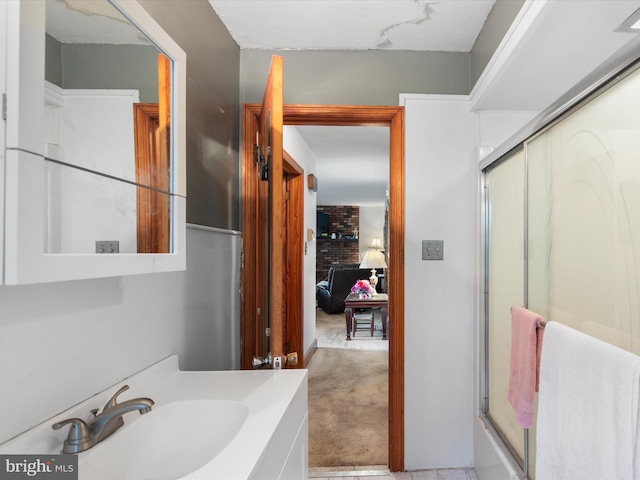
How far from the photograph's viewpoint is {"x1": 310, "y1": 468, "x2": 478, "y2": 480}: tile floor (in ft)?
5.98

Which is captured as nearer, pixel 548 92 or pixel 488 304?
pixel 548 92

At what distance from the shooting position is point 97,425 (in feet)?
2.59

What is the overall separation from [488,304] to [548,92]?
1090 mm

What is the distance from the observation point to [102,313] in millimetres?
907

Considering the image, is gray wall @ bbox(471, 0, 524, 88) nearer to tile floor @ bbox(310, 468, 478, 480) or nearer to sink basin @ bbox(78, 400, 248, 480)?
sink basin @ bbox(78, 400, 248, 480)

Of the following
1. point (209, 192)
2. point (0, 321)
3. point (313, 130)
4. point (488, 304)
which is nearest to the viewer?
point (0, 321)

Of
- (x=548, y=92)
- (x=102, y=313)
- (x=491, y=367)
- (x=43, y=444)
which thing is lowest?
(x=491, y=367)

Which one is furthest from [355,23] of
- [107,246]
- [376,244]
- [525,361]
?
[376,244]

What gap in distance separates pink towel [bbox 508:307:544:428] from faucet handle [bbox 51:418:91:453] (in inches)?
52.1

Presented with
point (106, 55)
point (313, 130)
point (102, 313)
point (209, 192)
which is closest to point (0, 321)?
point (102, 313)

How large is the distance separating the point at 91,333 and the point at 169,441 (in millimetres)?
358

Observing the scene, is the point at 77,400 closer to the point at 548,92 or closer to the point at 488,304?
the point at 488,304

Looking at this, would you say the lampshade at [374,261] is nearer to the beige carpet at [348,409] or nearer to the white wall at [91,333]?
the beige carpet at [348,409]

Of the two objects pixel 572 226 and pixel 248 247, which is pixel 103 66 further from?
pixel 572 226
